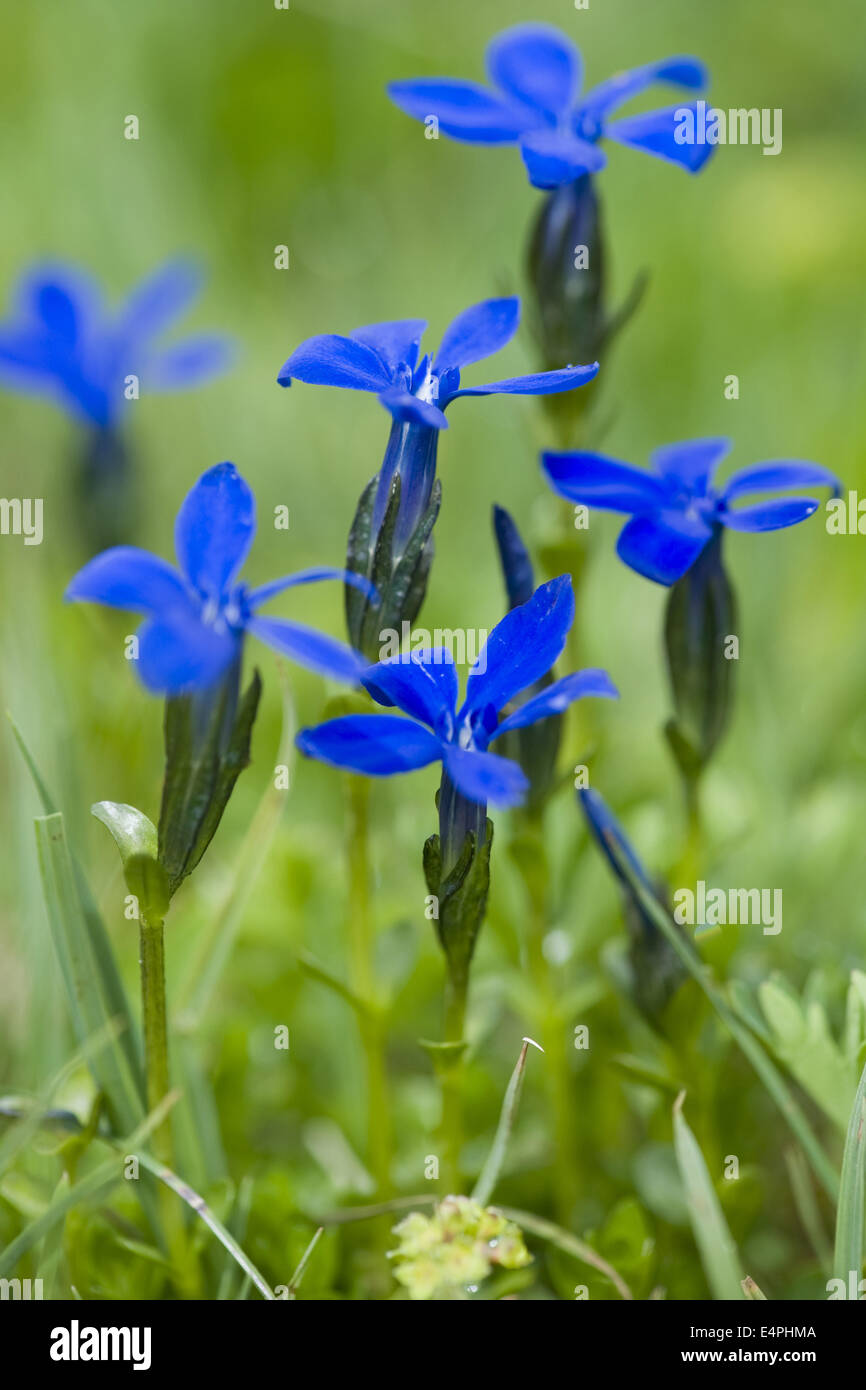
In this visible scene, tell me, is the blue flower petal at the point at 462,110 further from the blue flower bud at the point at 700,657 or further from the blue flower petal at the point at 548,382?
the blue flower bud at the point at 700,657

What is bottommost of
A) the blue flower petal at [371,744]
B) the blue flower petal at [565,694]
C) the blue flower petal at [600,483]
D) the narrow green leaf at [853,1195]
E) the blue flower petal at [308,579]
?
the narrow green leaf at [853,1195]

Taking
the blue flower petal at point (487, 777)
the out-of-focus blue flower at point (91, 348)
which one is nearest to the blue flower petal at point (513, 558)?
the blue flower petal at point (487, 777)

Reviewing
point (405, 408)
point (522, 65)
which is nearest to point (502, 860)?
point (405, 408)

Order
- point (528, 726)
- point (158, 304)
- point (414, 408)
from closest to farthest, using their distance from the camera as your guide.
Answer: point (414, 408) < point (528, 726) < point (158, 304)

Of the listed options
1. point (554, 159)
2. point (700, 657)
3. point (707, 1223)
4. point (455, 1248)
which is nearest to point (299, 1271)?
point (455, 1248)

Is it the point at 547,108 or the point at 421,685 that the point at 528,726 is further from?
the point at 547,108

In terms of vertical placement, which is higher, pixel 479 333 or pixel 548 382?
pixel 479 333

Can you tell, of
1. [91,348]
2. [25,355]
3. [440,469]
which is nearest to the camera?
[25,355]
